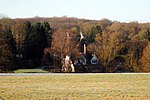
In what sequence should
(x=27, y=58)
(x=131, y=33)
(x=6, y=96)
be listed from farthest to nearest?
(x=131, y=33) < (x=27, y=58) < (x=6, y=96)

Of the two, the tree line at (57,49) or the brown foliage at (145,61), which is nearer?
the brown foliage at (145,61)

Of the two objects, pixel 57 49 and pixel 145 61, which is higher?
pixel 57 49

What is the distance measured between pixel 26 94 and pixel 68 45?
127ft

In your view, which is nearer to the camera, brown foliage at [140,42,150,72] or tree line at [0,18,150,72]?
brown foliage at [140,42,150,72]

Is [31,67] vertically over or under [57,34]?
under

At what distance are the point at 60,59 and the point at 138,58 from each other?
46.9 ft

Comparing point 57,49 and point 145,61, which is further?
point 57,49

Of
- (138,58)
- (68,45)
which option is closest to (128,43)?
(138,58)

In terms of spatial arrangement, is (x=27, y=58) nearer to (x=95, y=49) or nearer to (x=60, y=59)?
(x=60, y=59)

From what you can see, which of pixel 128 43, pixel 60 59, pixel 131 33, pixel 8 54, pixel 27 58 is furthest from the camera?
pixel 131 33

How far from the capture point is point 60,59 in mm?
55969

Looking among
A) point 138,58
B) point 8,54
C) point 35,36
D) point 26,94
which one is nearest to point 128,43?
point 138,58

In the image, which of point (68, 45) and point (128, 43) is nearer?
point (68, 45)

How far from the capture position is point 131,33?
78.9m
